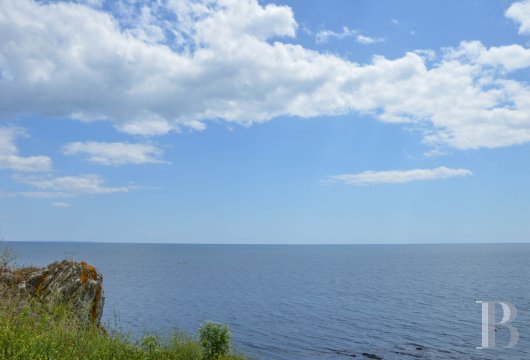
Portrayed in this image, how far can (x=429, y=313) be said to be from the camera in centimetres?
6206

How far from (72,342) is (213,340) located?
21.3 ft

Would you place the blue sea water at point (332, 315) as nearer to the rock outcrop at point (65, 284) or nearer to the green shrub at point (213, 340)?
the rock outcrop at point (65, 284)

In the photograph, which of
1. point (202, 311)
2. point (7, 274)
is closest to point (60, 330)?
point (7, 274)

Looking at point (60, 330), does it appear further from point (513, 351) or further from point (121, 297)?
point (121, 297)

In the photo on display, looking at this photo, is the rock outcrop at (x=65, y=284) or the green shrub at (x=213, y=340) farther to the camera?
the rock outcrop at (x=65, y=284)

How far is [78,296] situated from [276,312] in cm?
4653

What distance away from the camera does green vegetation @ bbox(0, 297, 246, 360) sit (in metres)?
11.0

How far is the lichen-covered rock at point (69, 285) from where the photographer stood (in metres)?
19.7

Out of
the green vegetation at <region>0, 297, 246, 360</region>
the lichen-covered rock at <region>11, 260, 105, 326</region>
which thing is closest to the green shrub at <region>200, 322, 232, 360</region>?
the green vegetation at <region>0, 297, 246, 360</region>

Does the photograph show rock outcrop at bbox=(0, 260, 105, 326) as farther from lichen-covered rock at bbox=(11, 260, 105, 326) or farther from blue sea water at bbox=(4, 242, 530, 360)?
blue sea water at bbox=(4, 242, 530, 360)

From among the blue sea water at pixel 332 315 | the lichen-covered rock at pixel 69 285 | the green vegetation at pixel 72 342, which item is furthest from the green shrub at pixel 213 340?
the lichen-covered rock at pixel 69 285
